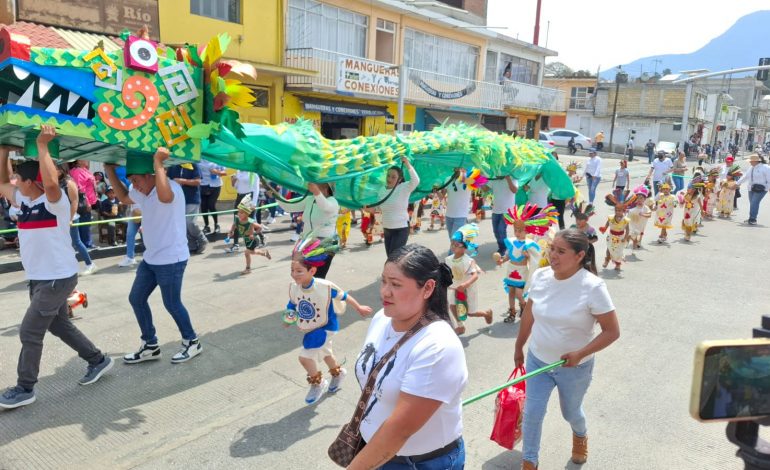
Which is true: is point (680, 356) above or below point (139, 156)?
below

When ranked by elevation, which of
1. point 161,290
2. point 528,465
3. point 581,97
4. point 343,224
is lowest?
point 528,465

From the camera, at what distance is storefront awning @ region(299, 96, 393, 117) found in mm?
16828

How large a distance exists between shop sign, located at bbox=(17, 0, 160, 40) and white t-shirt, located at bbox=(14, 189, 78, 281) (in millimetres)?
8771

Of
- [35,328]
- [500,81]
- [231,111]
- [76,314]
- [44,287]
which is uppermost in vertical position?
[500,81]

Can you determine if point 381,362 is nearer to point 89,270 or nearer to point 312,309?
point 312,309

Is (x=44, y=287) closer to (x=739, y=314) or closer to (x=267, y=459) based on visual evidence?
(x=267, y=459)

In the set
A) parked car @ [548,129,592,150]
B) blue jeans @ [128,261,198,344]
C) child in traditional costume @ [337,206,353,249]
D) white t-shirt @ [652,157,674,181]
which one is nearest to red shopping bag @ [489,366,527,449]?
blue jeans @ [128,261,198,344]

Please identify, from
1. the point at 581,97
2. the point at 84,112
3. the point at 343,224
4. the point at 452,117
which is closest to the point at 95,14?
the point at 343,224

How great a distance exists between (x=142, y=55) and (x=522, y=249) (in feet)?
14.0

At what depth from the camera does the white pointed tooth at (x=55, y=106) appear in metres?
3.92

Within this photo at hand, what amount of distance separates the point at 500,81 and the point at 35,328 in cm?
2495

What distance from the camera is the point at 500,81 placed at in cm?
2648

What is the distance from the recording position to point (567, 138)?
38.6 m

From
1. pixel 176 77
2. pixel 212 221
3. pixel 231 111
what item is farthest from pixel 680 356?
pixel 212 221
